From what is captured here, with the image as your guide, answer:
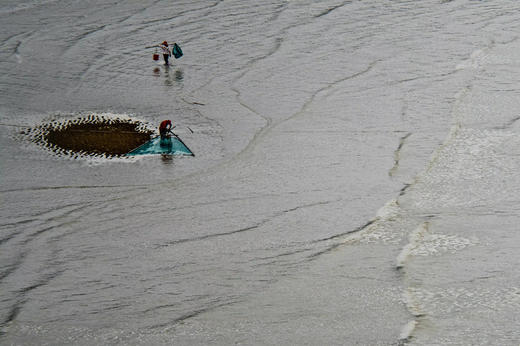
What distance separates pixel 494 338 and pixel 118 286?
128 centimetres

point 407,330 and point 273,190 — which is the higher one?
point 273,190

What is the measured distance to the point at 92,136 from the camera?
449 centimetres

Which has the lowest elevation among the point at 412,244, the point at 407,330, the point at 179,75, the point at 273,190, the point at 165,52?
the point at 407,330

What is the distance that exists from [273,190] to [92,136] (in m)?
1.34

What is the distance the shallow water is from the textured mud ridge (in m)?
0.10

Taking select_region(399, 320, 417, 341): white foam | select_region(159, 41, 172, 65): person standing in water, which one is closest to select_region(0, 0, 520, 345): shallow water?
select_region(399, 320, 417, 341): white foam

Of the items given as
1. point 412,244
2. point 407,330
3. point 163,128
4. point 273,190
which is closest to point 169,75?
point 163,128

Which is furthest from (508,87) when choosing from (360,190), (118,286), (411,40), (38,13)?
(38,13)

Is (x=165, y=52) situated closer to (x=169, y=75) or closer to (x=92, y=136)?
(x=169, y=75)

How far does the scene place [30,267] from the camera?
9.84ft

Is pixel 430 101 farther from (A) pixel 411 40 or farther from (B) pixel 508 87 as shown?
(A) pixel 411 40

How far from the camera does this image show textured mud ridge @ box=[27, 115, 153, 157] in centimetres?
431

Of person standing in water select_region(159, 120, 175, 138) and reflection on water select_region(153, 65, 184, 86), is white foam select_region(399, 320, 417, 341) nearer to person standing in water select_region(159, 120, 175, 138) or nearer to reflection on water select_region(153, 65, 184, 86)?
person standing in water select_region(159, 120, 175, 138)

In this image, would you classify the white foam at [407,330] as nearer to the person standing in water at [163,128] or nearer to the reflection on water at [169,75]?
the person standing in water at [163,128]
